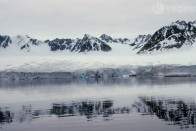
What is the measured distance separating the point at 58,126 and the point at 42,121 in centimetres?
748

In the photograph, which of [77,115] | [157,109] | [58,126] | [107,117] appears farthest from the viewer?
[157,109]

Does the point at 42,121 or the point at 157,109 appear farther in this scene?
the point at 157,109

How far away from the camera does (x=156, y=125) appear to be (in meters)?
→ 65.4

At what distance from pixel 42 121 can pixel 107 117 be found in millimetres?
12518

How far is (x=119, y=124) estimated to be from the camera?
6888cm

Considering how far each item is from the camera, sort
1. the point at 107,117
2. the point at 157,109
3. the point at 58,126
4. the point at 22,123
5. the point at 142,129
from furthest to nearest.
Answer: the point at 157,109
the point at 107,117
the point at 22,123
the point at 58,126
the point at 142,129

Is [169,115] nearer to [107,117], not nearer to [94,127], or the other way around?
[107,117]

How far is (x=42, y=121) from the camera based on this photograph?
75312 mm

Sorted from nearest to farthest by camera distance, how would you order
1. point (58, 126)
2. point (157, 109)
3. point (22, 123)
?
point (58, 126), point (22, 123), point (157, 109)

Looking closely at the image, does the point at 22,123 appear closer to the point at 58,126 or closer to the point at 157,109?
the point at 58,126

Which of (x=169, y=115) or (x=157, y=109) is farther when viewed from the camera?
(x=157, y=109)

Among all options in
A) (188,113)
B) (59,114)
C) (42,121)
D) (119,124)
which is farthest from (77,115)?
(188,113)

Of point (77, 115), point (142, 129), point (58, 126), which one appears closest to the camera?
point (142, 129)

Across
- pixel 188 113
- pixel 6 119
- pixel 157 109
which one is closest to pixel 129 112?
pixel 157 109
